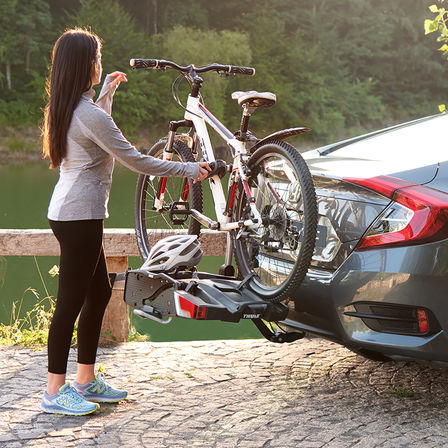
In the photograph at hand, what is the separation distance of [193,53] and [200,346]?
179 feet

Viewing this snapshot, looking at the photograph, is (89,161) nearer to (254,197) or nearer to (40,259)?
(254,197)

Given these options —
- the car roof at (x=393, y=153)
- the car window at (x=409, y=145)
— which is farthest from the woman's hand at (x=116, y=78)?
the car window at (x=409, y=145)

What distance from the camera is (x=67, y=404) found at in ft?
13.5

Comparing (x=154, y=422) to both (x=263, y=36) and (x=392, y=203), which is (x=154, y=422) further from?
(x=263, y=36)

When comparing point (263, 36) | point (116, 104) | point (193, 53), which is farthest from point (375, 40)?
point (116, 104)

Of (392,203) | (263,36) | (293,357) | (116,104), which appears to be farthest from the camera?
(263,36)

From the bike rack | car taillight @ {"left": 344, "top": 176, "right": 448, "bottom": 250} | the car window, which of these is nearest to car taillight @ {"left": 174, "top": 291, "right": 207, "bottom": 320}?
the bike rack

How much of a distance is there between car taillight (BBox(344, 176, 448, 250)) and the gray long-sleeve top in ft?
3.65

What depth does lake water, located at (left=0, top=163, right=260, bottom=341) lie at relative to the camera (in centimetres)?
1534

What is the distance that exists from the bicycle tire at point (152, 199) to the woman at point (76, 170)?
899 millimetres

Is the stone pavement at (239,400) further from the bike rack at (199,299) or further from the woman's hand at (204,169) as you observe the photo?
the woman's hand at (204,169)

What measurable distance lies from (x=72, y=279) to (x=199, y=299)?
62 centimetres

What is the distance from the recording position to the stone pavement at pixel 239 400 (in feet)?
12.5

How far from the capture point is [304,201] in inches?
154
